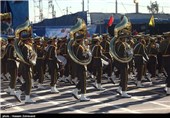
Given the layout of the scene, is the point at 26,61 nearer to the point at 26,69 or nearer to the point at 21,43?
the point at 26,69

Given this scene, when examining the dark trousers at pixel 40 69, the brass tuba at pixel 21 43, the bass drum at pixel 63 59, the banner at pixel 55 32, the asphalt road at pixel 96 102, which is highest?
the banner at pixel 55 32

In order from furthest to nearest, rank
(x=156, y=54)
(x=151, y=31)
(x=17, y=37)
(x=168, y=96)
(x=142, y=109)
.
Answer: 1. (x=151, y=31)
2. (x=156, y=54)
3. (x=168, y=96)
4. (x=17, y=37)
5. (x=142, y=109)

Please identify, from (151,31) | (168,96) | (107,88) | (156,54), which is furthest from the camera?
(151,31)

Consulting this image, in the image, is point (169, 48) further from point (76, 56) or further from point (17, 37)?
point (17, 37)

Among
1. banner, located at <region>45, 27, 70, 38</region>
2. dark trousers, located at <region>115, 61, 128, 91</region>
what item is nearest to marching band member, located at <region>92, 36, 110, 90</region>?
dark trousers, located at <region>115, 61, 128, 91</region>

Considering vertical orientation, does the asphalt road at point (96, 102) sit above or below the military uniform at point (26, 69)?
below

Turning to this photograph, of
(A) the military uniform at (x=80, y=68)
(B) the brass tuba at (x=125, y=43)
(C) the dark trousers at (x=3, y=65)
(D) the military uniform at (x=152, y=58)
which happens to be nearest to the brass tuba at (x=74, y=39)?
(A) the military uniform at (x=80, y=68)

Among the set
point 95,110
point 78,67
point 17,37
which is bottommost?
point 95,110

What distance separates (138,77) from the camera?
563 inches

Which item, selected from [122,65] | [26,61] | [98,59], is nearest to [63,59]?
[98,59]

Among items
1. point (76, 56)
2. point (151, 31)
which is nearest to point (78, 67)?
point (76, 56)

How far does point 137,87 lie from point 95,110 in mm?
4515

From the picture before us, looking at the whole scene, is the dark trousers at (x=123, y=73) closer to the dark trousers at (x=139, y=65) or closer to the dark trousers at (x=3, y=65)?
the dark trousers at (x=139, y=65)

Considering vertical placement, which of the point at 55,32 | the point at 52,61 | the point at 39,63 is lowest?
the point at 39,63
